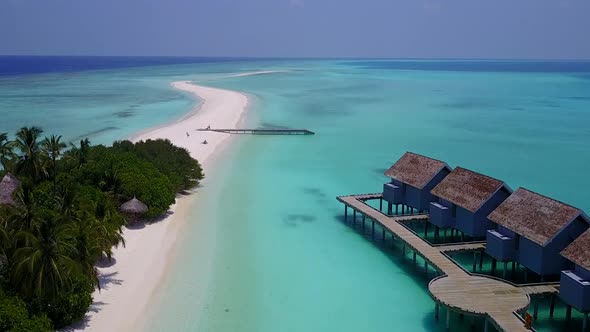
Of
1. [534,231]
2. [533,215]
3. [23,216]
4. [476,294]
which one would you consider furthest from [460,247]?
[23,216]

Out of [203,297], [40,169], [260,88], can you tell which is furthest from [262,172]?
[260,88]

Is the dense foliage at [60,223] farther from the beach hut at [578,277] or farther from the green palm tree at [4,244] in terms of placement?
the beach hut at [578,277]

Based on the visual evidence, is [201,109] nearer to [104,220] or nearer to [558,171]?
[558,171]

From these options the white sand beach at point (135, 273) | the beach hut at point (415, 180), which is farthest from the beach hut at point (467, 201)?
the white sand beach at point (135, 273)

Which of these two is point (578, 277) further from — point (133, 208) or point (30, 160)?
point (30, 160)

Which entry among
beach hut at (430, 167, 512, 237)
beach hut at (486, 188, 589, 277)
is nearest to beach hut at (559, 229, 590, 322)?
beach hut at (486, 188, 589, 277)
